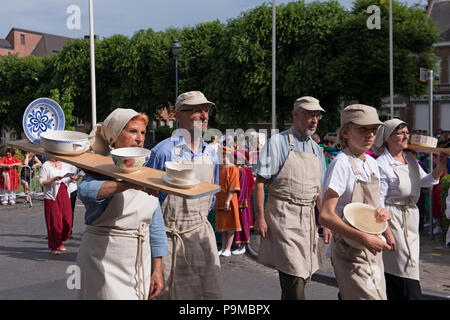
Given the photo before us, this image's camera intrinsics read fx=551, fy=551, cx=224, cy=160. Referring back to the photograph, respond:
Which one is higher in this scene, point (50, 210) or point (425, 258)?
point (50, 210)

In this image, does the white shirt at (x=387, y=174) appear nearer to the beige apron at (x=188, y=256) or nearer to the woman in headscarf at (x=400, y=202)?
the woman in headscarf at (x=400, y=202)

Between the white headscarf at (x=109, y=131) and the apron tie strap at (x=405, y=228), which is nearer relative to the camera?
the white headscarf at (x=109, y=131)

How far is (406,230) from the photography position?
4.62m

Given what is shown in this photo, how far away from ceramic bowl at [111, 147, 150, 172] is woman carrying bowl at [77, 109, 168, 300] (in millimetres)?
153

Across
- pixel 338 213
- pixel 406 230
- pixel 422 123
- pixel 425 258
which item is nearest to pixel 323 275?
pixel 425 258

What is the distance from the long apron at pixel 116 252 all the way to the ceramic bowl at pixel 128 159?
33 centimetres

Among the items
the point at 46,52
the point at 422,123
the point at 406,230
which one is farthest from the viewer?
the point at 46,52

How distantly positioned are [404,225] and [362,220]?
1.27 m

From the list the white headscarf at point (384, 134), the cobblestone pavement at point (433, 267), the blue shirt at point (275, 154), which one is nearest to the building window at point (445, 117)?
the cobblestone pavement at point (433, 267)

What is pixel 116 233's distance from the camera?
3082 mm

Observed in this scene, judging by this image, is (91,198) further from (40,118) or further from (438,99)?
(438,99)

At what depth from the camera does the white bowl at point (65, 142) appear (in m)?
2.93

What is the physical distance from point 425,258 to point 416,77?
2219cm

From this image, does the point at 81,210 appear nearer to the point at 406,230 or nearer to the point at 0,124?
the point at 406,230
